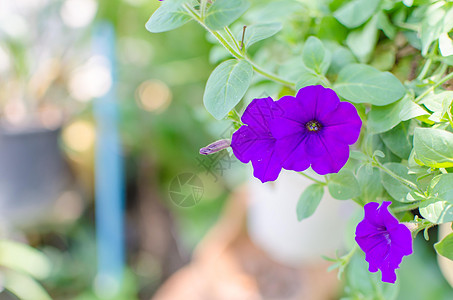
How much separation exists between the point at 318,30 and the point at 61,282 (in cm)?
109

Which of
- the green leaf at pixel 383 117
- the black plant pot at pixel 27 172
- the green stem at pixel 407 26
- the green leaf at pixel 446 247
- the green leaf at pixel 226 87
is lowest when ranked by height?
the green leaf at pixel 446 247

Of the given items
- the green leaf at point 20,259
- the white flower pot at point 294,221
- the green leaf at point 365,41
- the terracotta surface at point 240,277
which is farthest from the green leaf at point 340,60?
the green leaf at point 20,259

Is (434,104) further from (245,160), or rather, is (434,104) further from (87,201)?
(87,201)

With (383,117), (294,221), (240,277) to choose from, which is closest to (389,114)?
(383,117)

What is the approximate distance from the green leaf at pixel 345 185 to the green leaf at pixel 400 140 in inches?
2.3

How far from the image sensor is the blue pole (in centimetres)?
101

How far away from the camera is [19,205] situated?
1.04 meters

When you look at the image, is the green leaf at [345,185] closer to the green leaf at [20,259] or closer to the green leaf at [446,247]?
the green leaf at [446,247]

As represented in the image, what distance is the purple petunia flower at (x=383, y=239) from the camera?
0.27 metres

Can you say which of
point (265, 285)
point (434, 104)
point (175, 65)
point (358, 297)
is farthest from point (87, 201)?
point (434, 104)

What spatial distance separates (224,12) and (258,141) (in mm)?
93

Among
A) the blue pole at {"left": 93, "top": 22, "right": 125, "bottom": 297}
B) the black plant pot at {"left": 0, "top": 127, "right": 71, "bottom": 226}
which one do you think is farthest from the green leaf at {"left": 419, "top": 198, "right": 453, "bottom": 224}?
the black plant pot at {"left": 0, "top": 127, "right": 71, "bottom": 226}

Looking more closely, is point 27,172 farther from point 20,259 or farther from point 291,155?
point 291,155

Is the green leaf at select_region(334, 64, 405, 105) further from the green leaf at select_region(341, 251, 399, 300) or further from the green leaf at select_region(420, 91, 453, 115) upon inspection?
the green leaf at select_region(341, 251, 399, 300)
